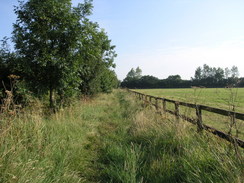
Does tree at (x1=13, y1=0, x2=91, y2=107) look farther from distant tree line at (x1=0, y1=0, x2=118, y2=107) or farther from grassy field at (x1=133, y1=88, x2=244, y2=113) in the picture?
grassy field at (x1=133, y1=88, x2=244, y2=113)

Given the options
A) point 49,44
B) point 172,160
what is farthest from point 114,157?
point 49,44

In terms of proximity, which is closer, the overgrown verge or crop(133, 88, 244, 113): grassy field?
the overgrown verge

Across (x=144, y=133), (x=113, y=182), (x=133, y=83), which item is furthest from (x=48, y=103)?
(x=133, y=83)

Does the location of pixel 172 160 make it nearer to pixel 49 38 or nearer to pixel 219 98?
pixel 219 98

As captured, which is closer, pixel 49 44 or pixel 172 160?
pixel 172 160

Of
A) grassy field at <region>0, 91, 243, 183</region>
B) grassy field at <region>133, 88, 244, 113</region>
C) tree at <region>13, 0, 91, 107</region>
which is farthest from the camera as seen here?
tree at <region>13, 0, 91, 107</region>

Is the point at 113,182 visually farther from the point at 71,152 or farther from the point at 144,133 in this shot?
the point at 144,133

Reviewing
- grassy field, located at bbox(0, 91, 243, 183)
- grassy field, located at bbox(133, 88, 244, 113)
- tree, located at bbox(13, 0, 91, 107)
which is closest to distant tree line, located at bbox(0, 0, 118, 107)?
tree, located at bbox(13, 0, 91, 107)

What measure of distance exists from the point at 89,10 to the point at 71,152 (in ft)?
19.8

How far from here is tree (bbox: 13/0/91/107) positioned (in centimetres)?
668

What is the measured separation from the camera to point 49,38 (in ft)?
22.9

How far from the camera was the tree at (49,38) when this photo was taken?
21.9ft

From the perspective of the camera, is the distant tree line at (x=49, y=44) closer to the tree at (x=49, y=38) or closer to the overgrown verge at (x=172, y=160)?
the tree at (x=49, y=38)

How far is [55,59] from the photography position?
6656 mm
